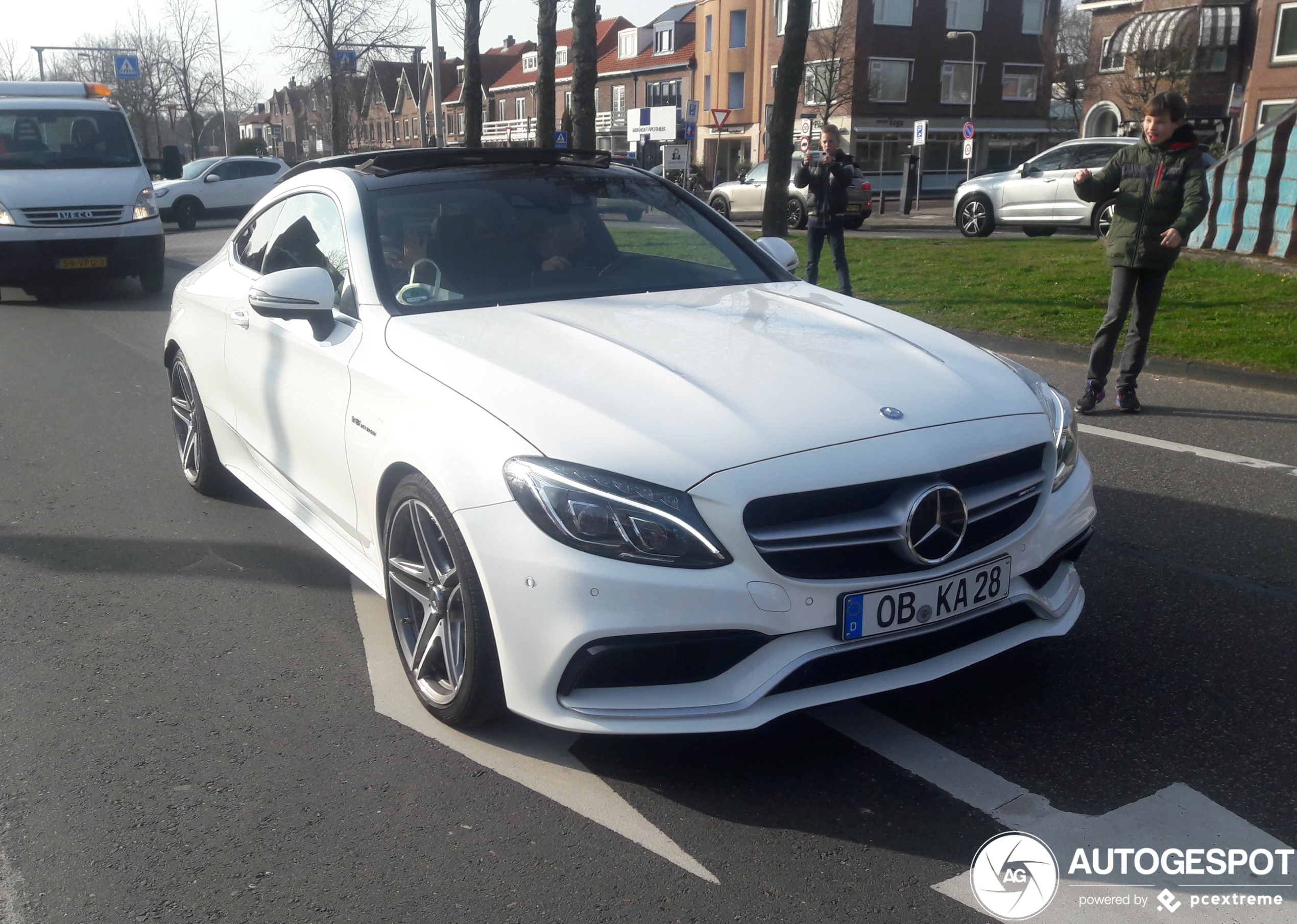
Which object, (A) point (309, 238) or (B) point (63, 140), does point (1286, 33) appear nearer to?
(B) point (63, 140)

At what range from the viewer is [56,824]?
2973mm

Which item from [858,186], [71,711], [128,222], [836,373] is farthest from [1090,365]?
[858,186]

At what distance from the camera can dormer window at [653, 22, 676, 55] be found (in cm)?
6788

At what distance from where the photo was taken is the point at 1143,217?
7031 mm

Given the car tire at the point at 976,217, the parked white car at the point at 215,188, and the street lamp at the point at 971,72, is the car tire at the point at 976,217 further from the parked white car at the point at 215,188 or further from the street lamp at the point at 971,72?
the street lamp at the point at 971,72

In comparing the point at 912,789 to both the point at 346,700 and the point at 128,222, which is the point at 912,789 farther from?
the point at 128,222

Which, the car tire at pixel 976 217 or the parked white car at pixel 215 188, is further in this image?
the parked white car at pixel 215 188

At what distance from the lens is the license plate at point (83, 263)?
13961 millimetres

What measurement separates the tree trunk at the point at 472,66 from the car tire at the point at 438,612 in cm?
2293

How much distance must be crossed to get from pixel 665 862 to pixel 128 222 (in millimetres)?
13702

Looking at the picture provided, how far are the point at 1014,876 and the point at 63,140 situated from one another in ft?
49.3

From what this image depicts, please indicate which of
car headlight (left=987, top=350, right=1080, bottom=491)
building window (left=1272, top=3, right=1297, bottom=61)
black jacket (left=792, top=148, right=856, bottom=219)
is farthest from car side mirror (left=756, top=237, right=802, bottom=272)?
building window (left=1272, top=3, right=1297, bottom=61)

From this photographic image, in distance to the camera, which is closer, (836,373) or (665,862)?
(665,862)

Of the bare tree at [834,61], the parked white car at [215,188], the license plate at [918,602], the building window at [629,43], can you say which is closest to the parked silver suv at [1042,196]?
the license plate at [918,602]
